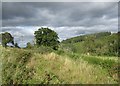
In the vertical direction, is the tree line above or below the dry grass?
below

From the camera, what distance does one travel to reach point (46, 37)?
58.5m

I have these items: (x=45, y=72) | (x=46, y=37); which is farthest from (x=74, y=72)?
(x=46, y=37)

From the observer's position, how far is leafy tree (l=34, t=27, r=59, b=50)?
57.3 meters

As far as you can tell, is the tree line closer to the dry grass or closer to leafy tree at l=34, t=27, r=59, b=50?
leafy tree at l=34, t=27, r=59, b=50

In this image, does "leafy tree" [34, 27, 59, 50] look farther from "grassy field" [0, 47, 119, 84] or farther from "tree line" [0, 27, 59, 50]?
"grassy field" [0, 47, 119, 84]

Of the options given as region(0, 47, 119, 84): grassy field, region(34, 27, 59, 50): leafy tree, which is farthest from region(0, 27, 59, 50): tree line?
region(0, 47, 119, 84): grassy field

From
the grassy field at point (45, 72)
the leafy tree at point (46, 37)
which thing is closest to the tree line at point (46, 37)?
the leafy tree at point (46, 37)

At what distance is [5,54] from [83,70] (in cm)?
313

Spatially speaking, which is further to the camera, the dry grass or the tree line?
the tree line

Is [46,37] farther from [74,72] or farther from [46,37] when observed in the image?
[74,72]

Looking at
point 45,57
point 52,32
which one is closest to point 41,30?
point 52,32

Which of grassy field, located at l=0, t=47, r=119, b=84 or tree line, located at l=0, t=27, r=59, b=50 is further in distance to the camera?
tree line, located at l=0, t=27, r=59, b=50

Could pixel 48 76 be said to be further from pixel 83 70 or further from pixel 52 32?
pixel 52 32

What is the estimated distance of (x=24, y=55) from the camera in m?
9.07
